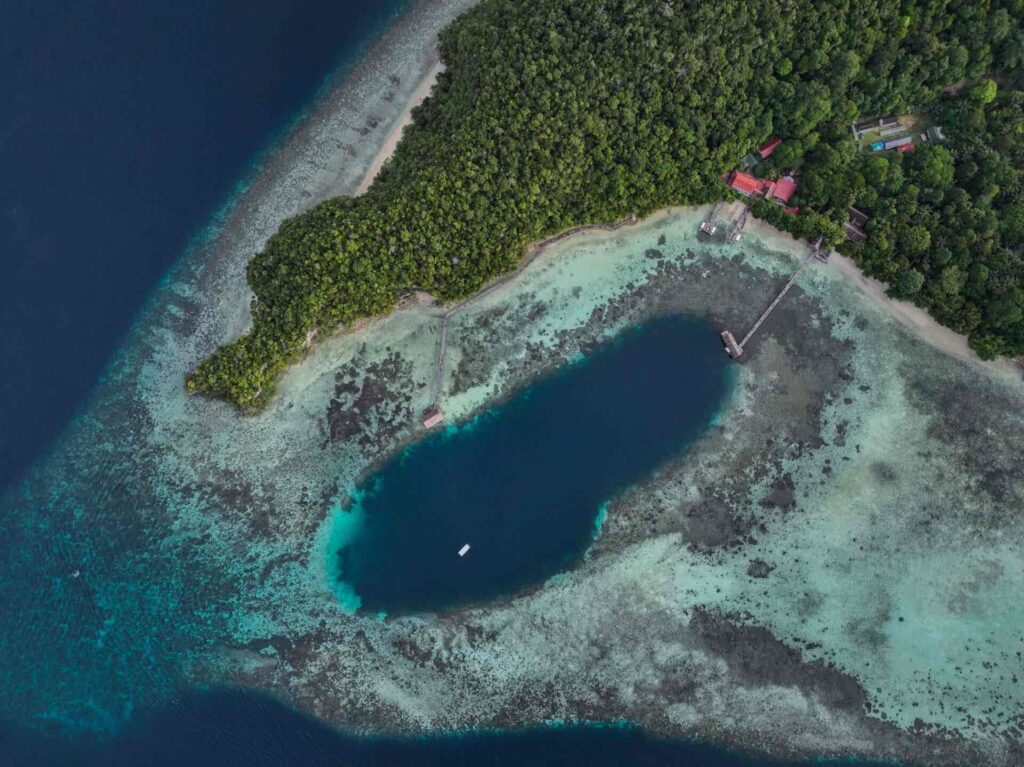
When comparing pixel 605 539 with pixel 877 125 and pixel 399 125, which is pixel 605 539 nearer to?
pixel 399 125

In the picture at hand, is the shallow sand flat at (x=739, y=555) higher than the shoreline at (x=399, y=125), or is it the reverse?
the shoreline at (x=399, y=125)

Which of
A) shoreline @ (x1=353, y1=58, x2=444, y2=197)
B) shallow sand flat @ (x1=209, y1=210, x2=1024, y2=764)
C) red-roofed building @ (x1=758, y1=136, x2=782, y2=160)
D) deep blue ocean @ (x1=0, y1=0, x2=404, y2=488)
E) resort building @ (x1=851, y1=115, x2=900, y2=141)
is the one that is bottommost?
Answer: shallow sand flat @ (x1=209, y1=210, x2=1024, y2=764)

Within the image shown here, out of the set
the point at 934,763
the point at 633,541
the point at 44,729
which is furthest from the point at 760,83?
the point at 44,729

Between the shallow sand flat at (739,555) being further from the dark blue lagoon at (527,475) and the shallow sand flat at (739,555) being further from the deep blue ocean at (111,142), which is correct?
the deep blue ocean at (111,142)

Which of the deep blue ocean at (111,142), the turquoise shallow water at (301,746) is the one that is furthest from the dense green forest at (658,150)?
the turquoise shallow water at (301,746)

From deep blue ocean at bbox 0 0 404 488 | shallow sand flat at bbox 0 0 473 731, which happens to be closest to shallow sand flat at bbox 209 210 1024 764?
shallow sand flat at bbox 0 0 473 731

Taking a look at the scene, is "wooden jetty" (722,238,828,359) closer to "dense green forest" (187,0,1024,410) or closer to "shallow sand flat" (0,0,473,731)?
"dense green forest" (187,0,1024,410)
